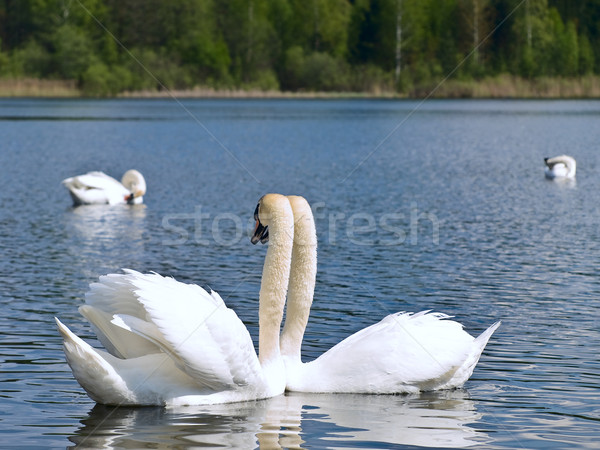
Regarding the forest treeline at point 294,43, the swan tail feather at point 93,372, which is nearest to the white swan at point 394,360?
the swan tail feather at point 93,372

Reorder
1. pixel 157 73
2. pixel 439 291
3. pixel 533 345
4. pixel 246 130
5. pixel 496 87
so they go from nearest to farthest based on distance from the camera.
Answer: pixel 533 345
pixel 439 291
pixel 246 130
pixel 496 87
pixel 157 73

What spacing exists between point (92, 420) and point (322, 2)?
117462mm

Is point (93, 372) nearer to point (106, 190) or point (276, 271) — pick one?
point (276, 271)

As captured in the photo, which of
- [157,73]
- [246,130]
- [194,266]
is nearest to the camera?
[194,266]

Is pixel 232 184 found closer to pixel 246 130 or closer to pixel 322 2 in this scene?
pixel 246 130

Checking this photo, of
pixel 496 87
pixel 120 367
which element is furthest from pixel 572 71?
pixel 120 367

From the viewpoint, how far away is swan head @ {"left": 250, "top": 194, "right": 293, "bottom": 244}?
9.04 meters

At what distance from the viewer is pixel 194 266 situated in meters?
15.3

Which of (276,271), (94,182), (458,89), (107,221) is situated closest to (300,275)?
(276,271)

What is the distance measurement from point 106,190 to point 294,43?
326ft

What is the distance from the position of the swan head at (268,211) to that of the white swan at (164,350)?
1063 millimetres

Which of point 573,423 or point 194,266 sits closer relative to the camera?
point 573,423

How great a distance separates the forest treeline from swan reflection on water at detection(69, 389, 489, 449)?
294 feet

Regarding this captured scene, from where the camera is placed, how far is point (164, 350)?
26.2 feet
